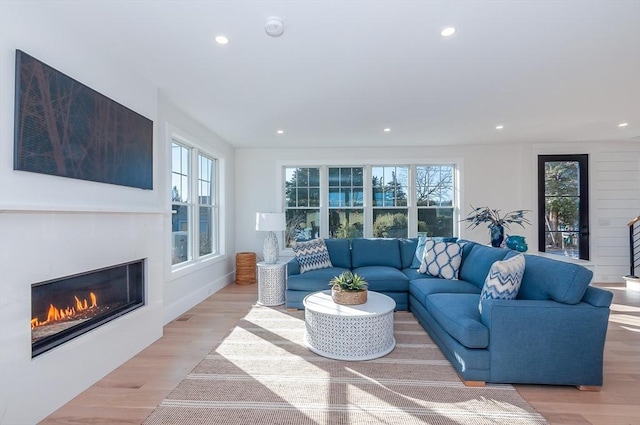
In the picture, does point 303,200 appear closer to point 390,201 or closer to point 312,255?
point 390,201

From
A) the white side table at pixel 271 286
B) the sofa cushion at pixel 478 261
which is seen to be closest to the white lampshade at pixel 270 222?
the white side table at pixel 271 286

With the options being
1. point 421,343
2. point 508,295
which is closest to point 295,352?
point 421,343

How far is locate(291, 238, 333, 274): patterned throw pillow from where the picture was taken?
411cm

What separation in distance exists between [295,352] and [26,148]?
240cm

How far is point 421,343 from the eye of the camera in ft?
9.41

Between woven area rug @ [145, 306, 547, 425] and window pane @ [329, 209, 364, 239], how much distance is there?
116 inches

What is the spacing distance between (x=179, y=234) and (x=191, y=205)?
1.59 feet

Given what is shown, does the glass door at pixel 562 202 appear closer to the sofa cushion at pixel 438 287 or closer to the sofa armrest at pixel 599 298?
the sofa cushion at pixel 438 287

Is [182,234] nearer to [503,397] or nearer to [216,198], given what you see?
[216,198]

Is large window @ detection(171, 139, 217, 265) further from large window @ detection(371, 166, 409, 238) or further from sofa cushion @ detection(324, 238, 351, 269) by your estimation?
large window @ detection(371, 166, 409, 238)

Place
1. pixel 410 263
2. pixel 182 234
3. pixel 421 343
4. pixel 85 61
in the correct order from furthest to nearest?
pixel 410 263 → pixel 182 234 → pixel 421 343 → pixel 85 61

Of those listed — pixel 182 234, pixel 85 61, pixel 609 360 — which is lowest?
pixel 609 360

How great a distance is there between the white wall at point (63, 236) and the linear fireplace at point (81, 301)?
0.07m


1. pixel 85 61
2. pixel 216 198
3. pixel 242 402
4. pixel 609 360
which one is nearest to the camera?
pixel 242 402
